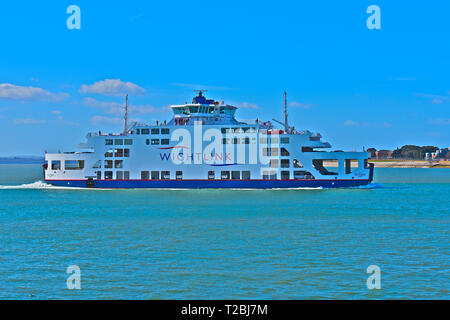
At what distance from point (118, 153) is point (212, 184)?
10898mm

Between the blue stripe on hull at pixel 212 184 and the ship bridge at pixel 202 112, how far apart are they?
667cm

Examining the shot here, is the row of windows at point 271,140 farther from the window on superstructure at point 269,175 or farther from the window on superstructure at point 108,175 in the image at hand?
the window on superstructure at point 108,175

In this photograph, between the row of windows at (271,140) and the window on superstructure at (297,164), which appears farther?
the window on superstructure at (297,164)

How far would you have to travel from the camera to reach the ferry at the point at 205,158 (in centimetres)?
5138

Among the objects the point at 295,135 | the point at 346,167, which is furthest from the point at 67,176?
the point at 346,167

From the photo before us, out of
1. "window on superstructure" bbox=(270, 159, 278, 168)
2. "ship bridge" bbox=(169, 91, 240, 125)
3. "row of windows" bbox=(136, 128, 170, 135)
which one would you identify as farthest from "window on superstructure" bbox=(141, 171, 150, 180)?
"window on superstructure" bbox=(270, 159, 278, 168)

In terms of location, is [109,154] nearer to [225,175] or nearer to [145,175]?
[145,175]

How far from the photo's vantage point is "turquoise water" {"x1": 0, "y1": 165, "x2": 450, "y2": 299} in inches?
596

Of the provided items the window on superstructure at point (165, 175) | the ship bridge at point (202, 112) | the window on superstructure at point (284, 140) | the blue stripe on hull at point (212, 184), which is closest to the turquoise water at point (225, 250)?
the blue stripe on hull at point (212, 184)

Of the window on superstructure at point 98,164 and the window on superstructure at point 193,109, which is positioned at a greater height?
the window on superstructure at point 193,109

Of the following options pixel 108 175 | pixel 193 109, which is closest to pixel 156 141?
pixel 193 109

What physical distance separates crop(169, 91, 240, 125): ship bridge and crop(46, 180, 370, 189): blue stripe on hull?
263 inches

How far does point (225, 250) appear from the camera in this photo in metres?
20.9
